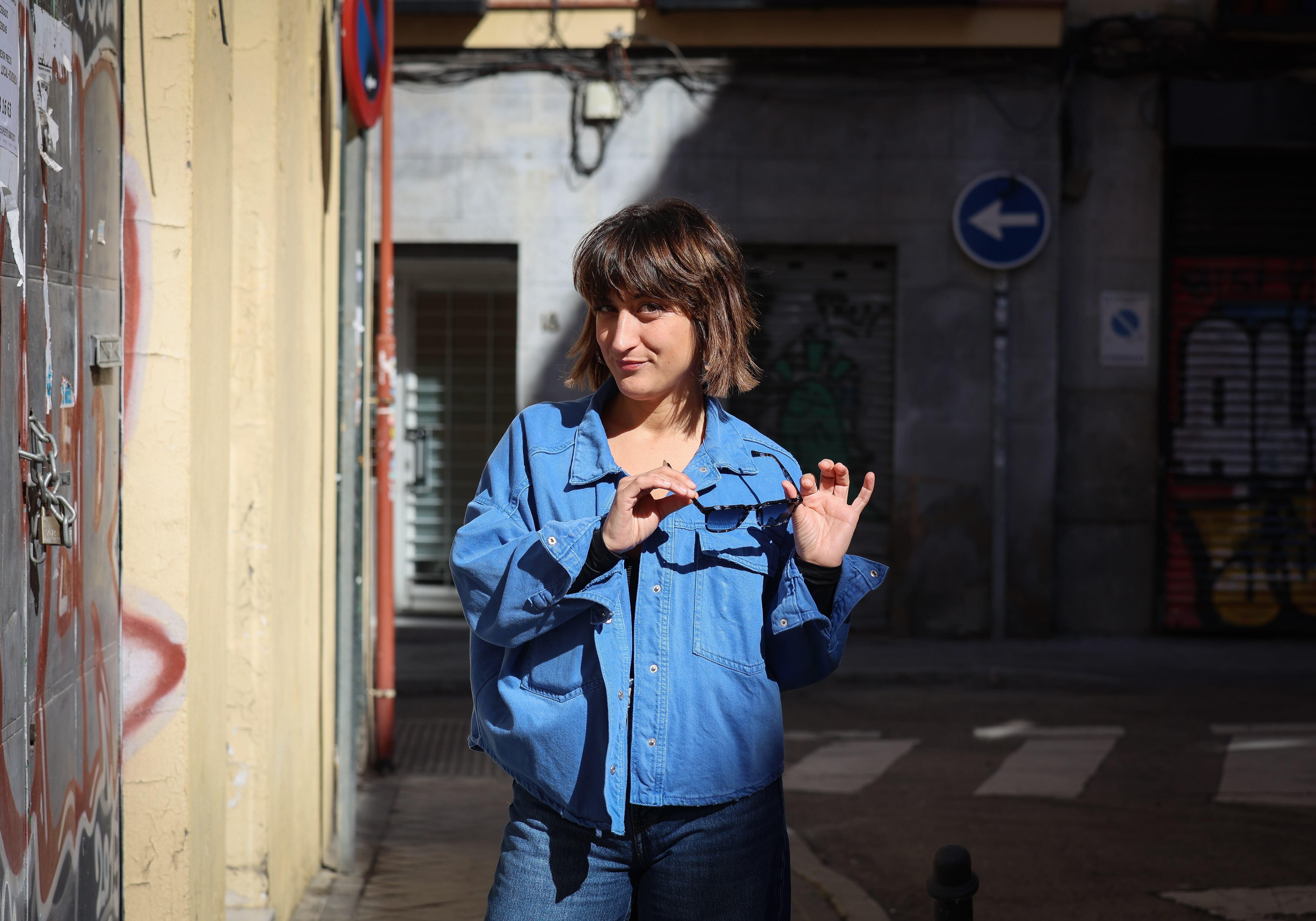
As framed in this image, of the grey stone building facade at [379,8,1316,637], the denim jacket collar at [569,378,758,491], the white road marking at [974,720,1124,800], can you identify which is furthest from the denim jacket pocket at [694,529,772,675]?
the grey stone building facade at [379,8,1316,637]

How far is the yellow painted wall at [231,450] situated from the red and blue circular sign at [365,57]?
0.31 feet

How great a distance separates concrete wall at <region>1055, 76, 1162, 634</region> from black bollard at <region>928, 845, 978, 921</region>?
27.6 feet

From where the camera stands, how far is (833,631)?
2.26 meters

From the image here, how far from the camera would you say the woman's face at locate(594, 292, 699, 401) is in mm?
2291

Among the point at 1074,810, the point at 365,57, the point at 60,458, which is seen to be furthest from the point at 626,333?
the point at 1074,810

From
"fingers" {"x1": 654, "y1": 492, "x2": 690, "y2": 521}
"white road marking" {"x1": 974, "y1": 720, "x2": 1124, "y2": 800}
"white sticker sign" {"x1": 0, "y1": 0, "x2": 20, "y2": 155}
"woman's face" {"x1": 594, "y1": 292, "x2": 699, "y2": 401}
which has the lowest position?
"white road marking" {"x1": 974, "y1": 720, "x2": 1124, "y2": 800}

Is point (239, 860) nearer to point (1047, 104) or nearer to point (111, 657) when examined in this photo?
point (111, 657)

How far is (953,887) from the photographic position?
9.52ft

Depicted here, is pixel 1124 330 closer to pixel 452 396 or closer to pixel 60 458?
pixel 452 396

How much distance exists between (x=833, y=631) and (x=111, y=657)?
4.90 ft

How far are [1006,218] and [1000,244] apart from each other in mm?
210

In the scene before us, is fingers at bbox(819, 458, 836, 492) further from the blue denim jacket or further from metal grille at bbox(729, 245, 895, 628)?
metal grille at bbox(729, 245, 895, 628)

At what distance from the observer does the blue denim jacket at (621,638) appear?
2164 mm

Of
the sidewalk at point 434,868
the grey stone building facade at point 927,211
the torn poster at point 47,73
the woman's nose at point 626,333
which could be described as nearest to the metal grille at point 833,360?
the grey stone building facade at point 927,211
